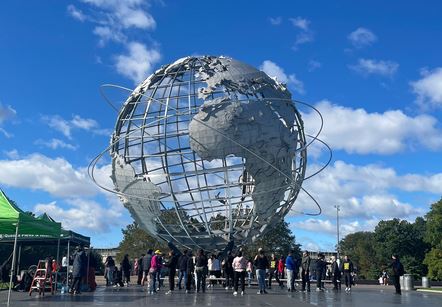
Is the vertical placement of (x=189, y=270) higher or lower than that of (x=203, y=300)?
higher

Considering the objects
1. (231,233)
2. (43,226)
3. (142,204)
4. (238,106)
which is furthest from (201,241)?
(43,226)

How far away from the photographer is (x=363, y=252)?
350 feet

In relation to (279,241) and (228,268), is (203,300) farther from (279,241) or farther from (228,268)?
(279,241)

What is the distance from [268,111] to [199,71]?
12.2 ft

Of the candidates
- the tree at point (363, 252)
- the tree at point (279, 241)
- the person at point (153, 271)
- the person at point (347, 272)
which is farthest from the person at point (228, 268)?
the tree at point (363, 252)

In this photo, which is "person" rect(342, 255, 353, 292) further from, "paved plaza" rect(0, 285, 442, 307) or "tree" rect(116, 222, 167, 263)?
"tree" rect(116, 222, 167, 263)

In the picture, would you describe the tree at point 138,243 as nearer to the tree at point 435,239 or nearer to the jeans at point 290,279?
the jeans at point 290,279

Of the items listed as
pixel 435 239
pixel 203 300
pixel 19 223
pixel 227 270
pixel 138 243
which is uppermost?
pixel 435 239

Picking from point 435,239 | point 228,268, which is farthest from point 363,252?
point 228,268

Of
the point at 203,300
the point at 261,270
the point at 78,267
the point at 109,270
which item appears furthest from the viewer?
the point at 109,270

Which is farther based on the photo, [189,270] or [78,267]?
[189,270]

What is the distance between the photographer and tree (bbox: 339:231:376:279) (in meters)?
93.0

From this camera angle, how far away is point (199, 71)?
2481 centimetres

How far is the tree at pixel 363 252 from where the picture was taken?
93.0 metres
